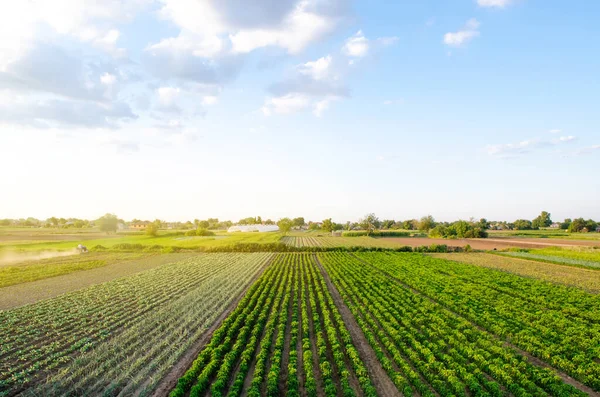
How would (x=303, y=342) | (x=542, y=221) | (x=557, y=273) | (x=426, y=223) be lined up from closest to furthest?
(x=303, y=342) → (x=557, y=273) → (x=426, y=223) → (x=542, y=221)

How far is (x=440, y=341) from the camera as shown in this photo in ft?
54.3

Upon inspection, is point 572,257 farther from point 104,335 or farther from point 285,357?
point 104,335

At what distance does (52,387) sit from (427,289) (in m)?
29.2

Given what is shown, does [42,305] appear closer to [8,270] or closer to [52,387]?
[52,387]

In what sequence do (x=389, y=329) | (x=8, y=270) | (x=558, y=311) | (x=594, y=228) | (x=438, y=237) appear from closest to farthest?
(x=389, y=329), (x=558, y=311), (x=8, y=270), (x=438, y=237), (x=594, y=228)

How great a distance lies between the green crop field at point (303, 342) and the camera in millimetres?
12633

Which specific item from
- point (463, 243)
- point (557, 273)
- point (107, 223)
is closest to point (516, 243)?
point (463, 243)

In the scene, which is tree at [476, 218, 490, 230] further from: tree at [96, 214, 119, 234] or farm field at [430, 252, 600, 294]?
tree at [96, 214, 119, 234]

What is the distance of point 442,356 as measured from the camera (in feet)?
48.4

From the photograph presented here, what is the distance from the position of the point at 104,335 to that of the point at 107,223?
372 ft

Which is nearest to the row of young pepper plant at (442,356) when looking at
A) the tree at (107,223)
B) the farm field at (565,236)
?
the farm field at (565,236)

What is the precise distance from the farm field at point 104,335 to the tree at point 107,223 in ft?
310

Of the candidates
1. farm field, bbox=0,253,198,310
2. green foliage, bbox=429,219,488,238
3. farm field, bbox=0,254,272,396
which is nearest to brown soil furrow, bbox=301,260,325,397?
farm field, bbox=0,254,272,396

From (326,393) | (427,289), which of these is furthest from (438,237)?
(326,393)
